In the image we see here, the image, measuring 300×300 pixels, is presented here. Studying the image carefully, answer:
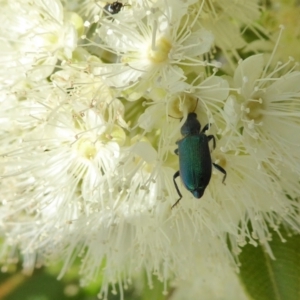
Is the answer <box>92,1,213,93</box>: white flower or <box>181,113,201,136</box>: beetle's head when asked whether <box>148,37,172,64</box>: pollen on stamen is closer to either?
<box>92,1,213,93</box>: white flower

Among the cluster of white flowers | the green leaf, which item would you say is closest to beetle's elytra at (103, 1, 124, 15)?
the cluster of white flowers

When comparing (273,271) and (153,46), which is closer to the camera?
(153,46)

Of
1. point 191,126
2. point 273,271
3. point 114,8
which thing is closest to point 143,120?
point 191,126

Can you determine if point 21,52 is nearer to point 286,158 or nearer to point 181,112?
point 181,112

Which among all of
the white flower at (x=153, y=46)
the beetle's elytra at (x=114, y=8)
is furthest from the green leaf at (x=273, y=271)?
the beetle's elytra at (x=114, y=8)

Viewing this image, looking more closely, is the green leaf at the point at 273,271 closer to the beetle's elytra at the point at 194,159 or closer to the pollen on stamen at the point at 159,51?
the beetle's elytra at the point at 194,159

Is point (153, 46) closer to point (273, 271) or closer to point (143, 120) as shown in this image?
point (143, 120)

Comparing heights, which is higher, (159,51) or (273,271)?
(159,51)
